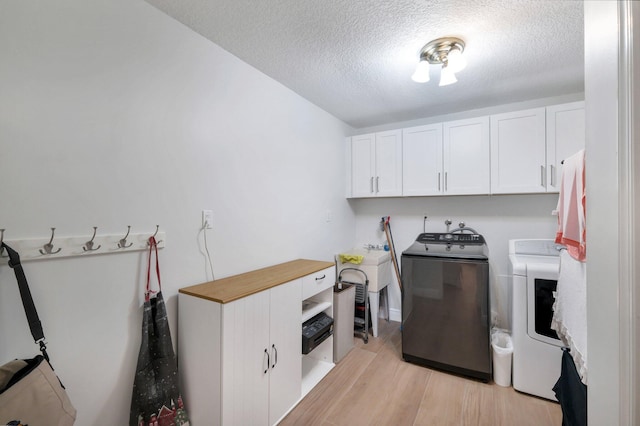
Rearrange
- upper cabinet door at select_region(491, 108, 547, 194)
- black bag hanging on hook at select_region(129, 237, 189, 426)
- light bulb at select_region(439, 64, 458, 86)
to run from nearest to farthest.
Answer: black bag hanging on hook at select_region(129, 237, 189, 426) → light bulb at select_region(439, 64, 458, 86) → upper cabinet door at select_region(491, 108, 547, 194)

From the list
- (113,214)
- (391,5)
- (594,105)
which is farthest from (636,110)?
(113,214)

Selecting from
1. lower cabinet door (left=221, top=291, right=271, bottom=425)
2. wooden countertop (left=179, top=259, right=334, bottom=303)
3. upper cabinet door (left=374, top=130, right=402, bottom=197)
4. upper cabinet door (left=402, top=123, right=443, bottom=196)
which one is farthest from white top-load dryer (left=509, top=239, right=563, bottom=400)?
lower cabinet door (left=221, top=291, right=271, bottom=425)

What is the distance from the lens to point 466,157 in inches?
101

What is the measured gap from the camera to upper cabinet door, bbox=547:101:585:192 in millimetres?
2139

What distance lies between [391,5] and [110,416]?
248 cm

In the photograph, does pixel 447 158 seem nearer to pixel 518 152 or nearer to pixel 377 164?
pixel 518 152

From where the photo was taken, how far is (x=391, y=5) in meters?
1.39

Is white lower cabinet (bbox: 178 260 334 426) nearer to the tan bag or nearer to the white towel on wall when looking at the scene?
the tan bag

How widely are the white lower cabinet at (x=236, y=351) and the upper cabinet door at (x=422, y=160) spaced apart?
1752 mm

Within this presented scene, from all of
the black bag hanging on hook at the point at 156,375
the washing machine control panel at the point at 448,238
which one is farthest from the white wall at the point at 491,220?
the black bag hanging on hook at the point at 156,375

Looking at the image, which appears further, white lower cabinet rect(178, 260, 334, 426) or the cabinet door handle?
the cabinet door handle

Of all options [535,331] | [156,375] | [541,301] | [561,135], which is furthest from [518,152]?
[156,375]

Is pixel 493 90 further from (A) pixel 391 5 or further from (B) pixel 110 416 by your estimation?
(B) pixel 110 416

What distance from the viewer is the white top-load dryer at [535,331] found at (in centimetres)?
184
